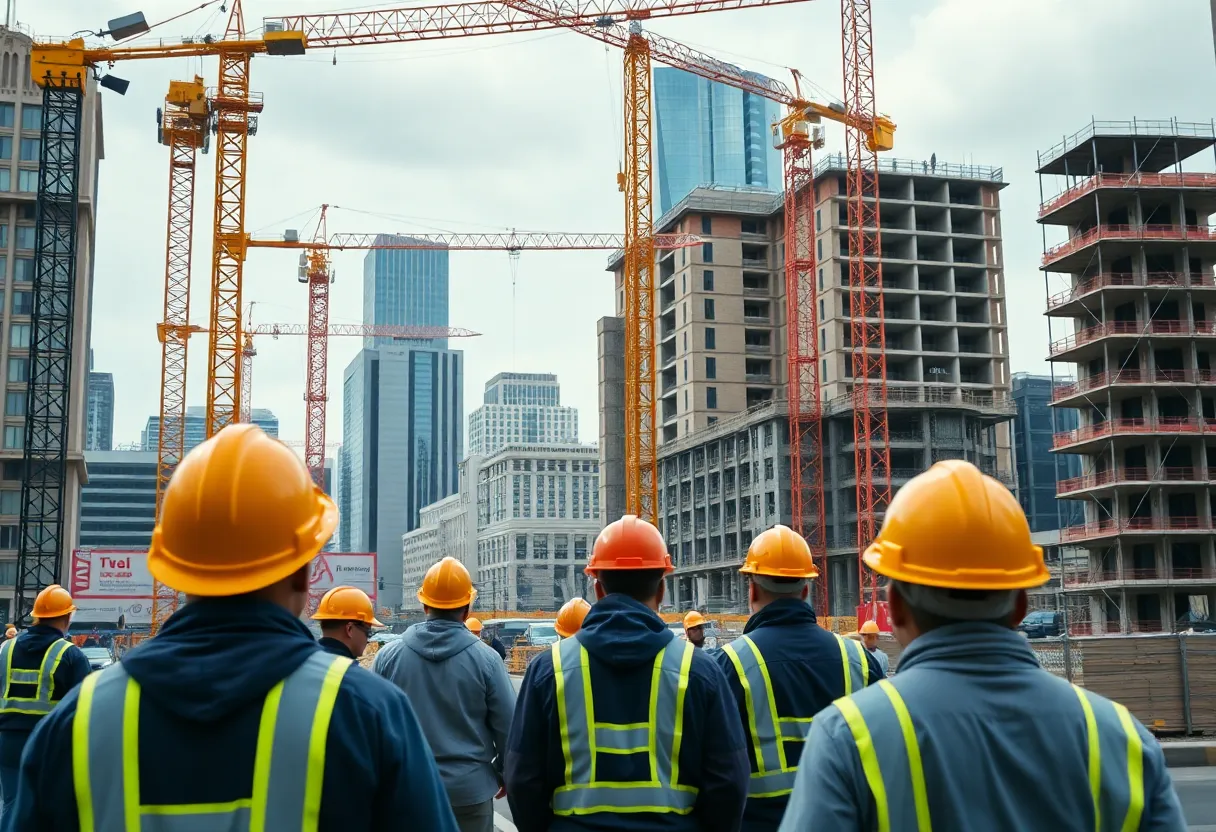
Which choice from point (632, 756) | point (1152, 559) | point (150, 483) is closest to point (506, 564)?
point (150, 483)

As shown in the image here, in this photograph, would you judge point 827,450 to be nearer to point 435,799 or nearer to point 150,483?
point 435,799

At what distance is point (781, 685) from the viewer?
5.02 m

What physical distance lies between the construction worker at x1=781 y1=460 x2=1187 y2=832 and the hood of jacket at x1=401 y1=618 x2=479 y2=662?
3945 millimetres

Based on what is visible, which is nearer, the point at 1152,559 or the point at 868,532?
the point at 1152,559

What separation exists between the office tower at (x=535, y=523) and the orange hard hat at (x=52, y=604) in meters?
136

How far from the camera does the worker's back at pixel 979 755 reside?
2334mm

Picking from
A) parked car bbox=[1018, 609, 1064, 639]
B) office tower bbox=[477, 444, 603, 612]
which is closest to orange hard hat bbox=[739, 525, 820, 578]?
parked car bbox=[1018, 609, 1064, 639]

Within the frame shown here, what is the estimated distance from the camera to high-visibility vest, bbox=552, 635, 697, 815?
4.14 metres

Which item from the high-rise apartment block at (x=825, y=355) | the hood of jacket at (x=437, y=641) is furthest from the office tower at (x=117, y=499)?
the hood of jacket at (x=437, y=641)

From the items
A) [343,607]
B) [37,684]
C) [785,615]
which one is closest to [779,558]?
[785,615]

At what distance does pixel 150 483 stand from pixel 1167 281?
141091mm

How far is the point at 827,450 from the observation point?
269 ft

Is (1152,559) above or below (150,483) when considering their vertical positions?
below

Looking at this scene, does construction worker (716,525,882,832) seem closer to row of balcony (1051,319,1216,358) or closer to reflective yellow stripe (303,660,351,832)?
reflective yellow stripe (303,660,351,832)
